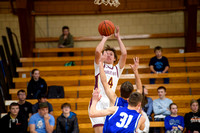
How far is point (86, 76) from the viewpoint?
1073 centimetres

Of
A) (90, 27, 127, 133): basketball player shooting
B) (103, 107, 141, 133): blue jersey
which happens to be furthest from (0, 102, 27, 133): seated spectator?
(103, 107, 141, 133): blue jersey

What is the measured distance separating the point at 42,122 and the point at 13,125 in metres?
0.71

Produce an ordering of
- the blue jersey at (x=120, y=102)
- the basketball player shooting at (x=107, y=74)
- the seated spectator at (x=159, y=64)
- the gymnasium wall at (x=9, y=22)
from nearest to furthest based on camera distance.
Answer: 1. the blue jersey at (x=120, y=102)
2. the basketball player shooting at (x=107, y=74)
3. the seated spectator at (x=159, y=64)
4. the gymnasium wall at (x=9, y=22)

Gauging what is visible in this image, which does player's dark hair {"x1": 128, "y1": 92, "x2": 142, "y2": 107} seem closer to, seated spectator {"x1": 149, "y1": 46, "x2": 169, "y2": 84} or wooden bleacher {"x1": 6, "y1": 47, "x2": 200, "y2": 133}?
wooden bleacher {"x1": 6, "y1": 47, "x2": 200, "y2": 133}

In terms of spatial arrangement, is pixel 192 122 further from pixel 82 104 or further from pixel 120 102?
pixel 120 102

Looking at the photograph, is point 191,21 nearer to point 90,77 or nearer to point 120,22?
point 120,22

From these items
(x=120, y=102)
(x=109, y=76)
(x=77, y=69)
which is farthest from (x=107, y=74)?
(x=77, y=69)

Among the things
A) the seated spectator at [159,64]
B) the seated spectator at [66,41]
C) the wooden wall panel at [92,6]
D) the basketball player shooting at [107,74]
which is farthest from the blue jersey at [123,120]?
the wooden wall panel at [92,6]

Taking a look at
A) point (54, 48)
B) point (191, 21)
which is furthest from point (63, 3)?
point (191, 21)

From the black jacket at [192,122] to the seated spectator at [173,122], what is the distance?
0.44ft

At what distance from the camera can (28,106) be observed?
8.77m

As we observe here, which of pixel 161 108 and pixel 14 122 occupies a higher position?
pixel 161 108

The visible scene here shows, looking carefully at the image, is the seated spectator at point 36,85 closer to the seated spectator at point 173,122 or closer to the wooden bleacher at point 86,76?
the wooden bleacher at point 86,76

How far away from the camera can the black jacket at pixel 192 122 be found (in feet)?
25.4
